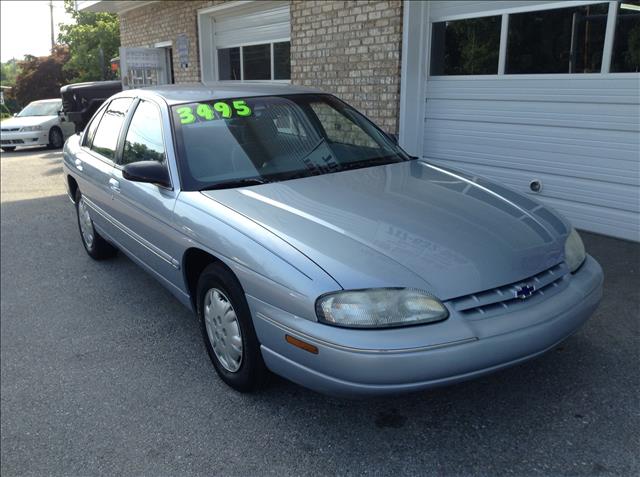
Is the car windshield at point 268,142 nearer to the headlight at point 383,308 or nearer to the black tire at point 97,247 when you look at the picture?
the headlight at point 383,308

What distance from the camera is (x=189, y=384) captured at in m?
3.26

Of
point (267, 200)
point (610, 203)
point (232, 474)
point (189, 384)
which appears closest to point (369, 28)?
point (610, 203)

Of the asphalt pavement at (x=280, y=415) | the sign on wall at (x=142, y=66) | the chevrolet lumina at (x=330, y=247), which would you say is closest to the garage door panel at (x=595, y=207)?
the asphalt pavement at (x=280, y=415)

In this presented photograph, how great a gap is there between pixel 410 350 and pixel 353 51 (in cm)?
608

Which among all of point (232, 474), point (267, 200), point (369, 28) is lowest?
point (232, 474)

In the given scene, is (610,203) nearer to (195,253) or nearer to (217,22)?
(195,253)

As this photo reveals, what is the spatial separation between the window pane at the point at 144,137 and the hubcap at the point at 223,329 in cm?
104

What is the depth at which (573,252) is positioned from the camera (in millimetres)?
2971

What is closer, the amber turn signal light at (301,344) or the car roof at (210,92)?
the amber turn signal light at (301,344)

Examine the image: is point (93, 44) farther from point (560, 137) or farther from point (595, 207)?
point (595, 207)

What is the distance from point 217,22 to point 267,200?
931cm

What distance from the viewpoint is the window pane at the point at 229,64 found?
1111cm

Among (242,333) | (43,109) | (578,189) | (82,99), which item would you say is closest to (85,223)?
(242,333)

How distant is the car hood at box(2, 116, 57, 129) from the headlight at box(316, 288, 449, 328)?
17.3 metres
